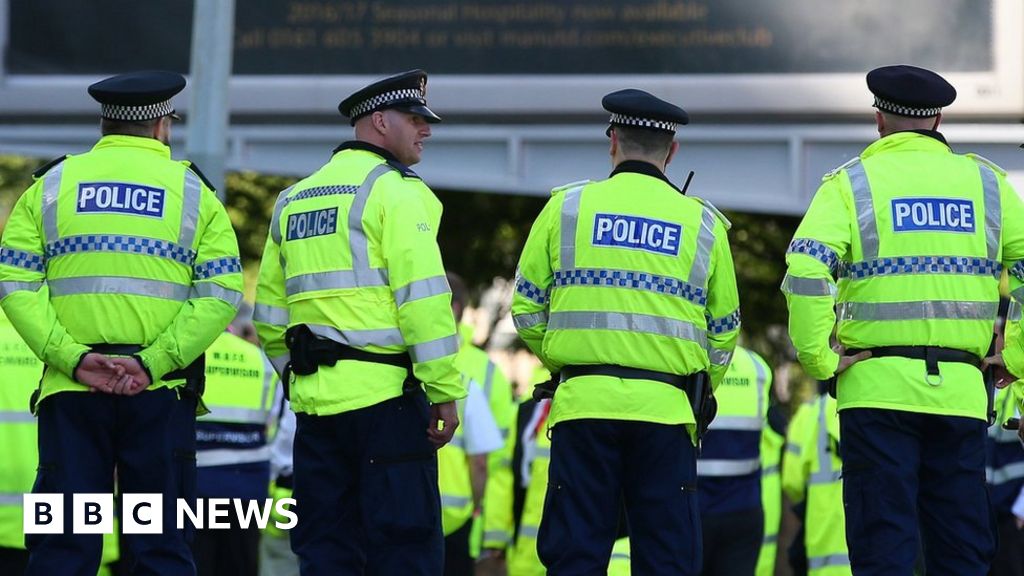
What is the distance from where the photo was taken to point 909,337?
21.3 ft

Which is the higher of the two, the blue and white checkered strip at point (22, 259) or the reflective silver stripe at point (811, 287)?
the blue and white checkered strip at point (22, 259)

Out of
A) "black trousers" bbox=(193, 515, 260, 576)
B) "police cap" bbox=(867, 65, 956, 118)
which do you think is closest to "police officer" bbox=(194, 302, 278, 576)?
"black trousers" bbox=(193, 515, 260, 576)

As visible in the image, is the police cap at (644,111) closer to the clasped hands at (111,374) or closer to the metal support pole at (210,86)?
the clasped hands at (111,374)

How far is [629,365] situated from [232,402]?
319 cm

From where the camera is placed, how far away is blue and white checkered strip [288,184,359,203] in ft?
21.7

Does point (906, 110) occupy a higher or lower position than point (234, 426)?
higher

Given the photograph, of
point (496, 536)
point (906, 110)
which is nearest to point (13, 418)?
point (496, 536)

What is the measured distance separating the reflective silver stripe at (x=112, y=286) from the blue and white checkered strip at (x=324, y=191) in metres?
0.58

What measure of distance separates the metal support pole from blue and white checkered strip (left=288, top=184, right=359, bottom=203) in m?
3.00

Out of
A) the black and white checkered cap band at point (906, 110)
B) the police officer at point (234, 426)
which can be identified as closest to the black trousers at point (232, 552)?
the police officer at point (234, 426)

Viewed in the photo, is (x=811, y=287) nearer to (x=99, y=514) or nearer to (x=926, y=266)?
(x=926, y=266)

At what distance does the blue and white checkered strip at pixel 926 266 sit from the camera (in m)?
6.50

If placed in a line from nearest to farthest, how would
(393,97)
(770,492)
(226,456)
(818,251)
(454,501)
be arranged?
(818,251), (393,97), (226,456), (454,501), (770,492)

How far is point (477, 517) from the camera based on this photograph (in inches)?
387
